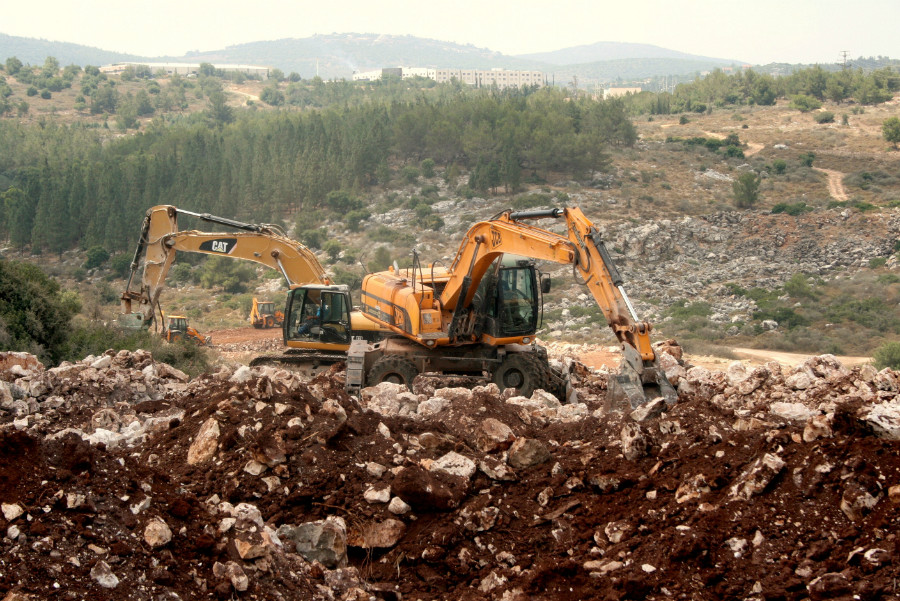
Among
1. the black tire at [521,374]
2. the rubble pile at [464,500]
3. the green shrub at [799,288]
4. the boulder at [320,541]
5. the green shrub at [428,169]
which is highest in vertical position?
the green shrub at [428,169]

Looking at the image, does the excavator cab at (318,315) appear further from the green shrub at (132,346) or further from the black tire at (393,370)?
the black tire at (393,370)

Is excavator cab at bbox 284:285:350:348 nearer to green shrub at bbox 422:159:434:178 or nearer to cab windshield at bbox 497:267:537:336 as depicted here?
cab windshield at bbox 497:267:537:336

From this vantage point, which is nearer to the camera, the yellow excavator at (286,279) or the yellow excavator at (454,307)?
the yellow excavator at (454,307)

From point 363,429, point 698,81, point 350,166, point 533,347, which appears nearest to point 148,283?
point 533,347

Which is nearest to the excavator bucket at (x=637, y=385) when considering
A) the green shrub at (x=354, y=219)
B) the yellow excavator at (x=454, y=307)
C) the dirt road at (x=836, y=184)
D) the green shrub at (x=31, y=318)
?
the yellow excavator at (x=454, y=307)

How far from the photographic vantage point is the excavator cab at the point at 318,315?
14.0 m

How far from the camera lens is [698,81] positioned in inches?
3189

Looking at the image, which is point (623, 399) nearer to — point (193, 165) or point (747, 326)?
point (747, 326)

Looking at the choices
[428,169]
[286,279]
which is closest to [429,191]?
[428,169]

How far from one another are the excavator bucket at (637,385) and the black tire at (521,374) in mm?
3067

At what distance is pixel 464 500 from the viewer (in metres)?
6.35

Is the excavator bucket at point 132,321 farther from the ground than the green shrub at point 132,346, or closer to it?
farther from the ground

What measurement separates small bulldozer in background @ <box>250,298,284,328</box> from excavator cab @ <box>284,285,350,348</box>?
14065mm

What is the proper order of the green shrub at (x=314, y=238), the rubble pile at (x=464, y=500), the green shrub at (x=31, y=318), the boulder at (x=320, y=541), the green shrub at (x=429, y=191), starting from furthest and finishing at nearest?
the green shrub at (x=429, y=191) < the green shrub at (x=314, y=238) < the green shrub at (x=31, y=318) < the boulder at (x=320, y=541) < the rubble pile at (x=464, y=500)
